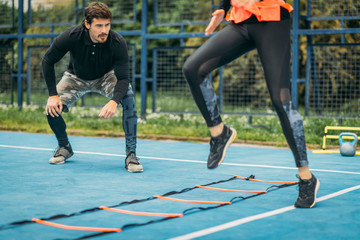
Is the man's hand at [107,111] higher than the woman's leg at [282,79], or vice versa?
the woman's leg at [282,79]

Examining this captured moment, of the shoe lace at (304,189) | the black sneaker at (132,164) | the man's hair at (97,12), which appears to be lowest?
the black sneaker at (132,164)

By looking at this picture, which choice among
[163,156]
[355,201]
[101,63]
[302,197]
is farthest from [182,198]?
[163,156]

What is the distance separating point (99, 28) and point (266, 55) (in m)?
2.29

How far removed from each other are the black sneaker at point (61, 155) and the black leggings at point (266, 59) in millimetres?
2918

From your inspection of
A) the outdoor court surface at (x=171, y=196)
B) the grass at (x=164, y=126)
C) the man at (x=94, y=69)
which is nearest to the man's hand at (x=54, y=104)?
the man at (x=94, y=69)

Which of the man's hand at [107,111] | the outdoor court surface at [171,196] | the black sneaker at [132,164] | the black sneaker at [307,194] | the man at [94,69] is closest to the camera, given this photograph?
the outdoor court surface at [171,196]

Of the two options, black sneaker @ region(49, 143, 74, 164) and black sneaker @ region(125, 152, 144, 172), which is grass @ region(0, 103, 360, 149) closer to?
black sneaker @ region(49, 143, 74, 164)

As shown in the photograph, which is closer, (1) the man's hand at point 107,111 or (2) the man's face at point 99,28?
(1) the man's hand at point 107,111

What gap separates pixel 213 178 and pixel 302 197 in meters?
1.56

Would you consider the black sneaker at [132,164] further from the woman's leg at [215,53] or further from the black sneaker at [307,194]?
the black sneaker at [307,194]

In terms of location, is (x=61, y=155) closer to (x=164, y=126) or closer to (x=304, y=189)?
(x=304, y=189)

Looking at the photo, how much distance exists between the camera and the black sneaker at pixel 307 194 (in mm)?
4496

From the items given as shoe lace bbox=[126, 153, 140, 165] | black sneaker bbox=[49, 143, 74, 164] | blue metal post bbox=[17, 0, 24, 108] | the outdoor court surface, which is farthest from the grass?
shoe lace bbox=[126, 153, 140, 165]

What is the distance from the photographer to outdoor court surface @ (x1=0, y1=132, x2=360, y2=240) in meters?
3.75
